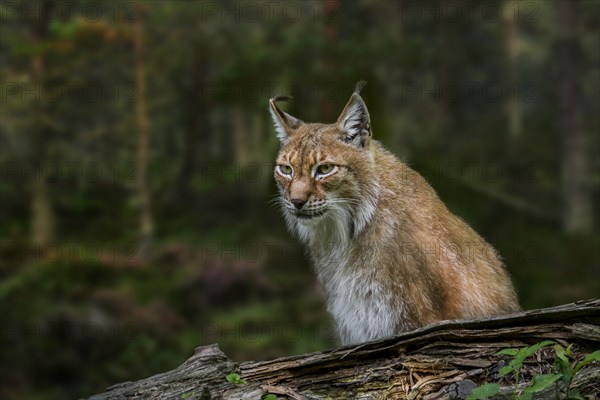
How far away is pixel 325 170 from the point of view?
205 inches

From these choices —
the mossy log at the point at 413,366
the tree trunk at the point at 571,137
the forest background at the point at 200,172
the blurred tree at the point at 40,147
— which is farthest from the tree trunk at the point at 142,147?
the mossy log at the point at 413,366

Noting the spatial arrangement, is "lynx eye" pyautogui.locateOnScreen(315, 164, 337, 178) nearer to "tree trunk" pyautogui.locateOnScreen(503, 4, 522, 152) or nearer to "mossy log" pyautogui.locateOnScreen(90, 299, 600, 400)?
"mossy log" pyautogui.locateOnScreen(90, 299, 600, 400)

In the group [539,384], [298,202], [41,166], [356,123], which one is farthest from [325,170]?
[41,166]

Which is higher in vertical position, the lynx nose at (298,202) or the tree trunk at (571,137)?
the tree trunk at (571,137)

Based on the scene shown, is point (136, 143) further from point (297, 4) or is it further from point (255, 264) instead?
point (297, 4)

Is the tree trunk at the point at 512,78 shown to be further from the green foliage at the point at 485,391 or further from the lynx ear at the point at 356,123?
the green foliage at the point at 485,391

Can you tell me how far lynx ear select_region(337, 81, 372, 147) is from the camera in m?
5.27

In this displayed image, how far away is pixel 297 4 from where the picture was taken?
68.1ft

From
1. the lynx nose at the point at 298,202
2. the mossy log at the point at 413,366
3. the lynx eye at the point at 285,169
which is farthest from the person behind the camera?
the lynx eye at the point at 285,169

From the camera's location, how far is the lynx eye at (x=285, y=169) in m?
5.32

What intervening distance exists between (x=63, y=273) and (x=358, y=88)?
1192 centimetres

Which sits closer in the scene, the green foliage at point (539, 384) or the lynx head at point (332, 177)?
the green foliage at point (539, 384)

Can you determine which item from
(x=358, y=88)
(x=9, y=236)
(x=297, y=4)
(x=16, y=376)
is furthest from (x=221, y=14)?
(x=358, y=88)

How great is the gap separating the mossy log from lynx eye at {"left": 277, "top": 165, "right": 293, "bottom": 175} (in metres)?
1.50
